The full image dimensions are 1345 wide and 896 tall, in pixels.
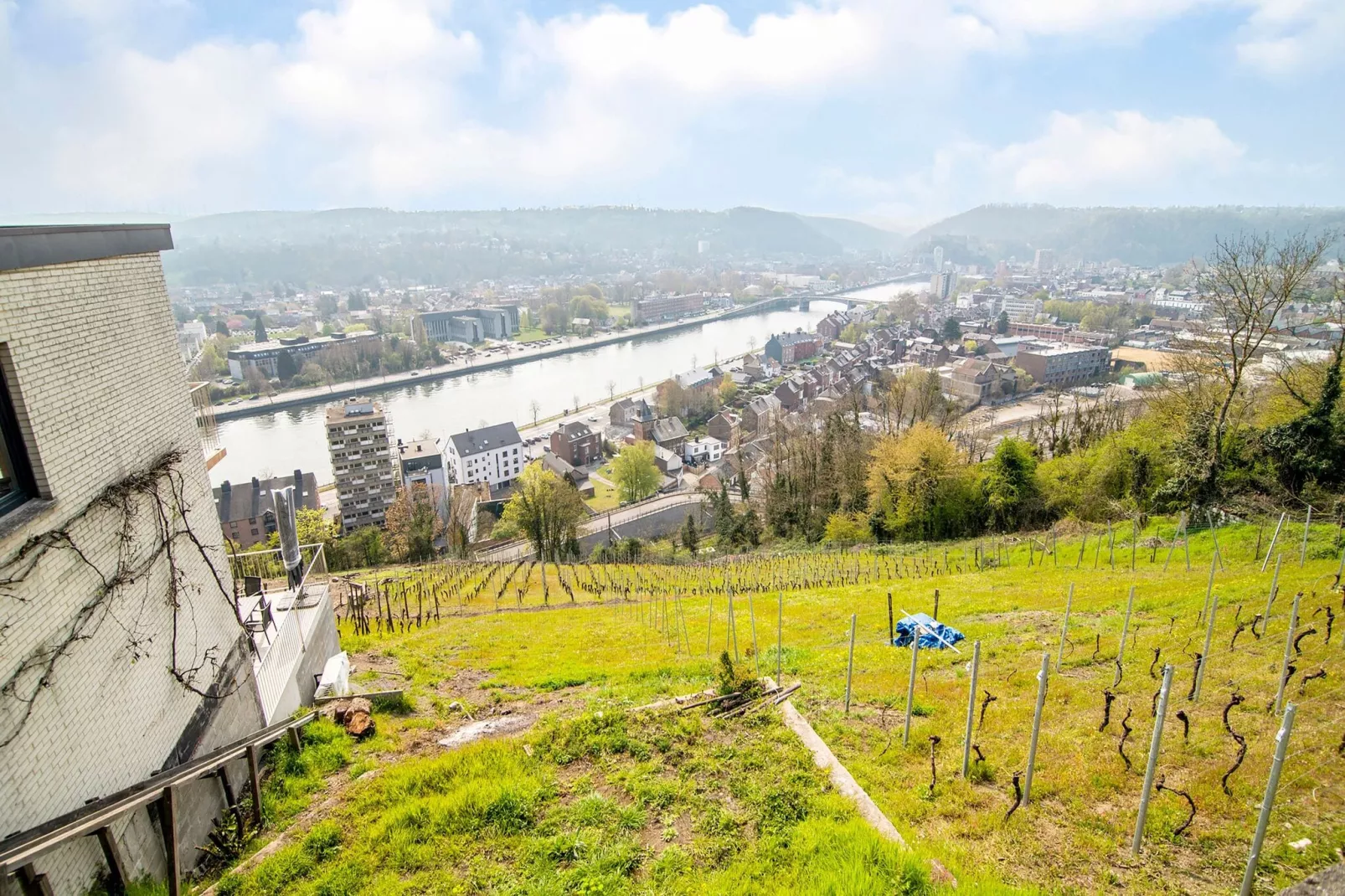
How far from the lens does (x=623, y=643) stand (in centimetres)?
1208

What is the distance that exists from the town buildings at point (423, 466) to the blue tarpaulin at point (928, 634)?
1579 inches

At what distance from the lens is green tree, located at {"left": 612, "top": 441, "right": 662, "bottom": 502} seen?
4412 cm

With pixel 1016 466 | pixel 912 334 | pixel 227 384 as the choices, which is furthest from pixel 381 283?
pixel 1016 466

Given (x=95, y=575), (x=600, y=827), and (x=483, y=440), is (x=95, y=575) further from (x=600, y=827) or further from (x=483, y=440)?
(x=483, y=440)

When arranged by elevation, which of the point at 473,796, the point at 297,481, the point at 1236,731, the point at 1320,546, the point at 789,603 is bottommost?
the point at 297,481

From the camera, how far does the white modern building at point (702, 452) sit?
53.6 meters

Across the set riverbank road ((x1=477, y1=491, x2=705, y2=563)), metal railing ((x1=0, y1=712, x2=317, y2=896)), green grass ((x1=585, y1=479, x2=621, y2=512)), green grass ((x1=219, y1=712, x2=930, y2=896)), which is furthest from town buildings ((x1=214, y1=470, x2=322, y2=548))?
green grass ((x1=219, y1=712, x2=930, y2=896))

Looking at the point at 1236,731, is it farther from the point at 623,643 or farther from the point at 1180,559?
the point at 1180,559

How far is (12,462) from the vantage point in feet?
14.2

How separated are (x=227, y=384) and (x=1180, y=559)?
297 feet

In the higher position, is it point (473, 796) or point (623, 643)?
point (473, 796)

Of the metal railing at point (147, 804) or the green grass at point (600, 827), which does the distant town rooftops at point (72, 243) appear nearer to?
the metal railing at point (147, 804)

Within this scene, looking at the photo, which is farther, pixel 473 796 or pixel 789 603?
pixel 789 603

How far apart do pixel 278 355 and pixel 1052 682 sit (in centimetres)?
9161
